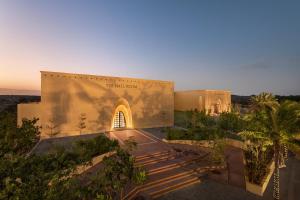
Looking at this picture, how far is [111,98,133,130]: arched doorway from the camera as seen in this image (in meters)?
27.1

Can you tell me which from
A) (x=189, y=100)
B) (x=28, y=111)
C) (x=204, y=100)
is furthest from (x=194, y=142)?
(x=189, y=100)

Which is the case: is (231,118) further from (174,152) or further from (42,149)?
(42,149)

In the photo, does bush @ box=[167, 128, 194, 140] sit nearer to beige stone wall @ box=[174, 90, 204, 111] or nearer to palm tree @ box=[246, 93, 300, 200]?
palm tree @ box=[246, 93, 300, 200]

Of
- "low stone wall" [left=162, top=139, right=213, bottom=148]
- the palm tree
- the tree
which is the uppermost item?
the palm tree

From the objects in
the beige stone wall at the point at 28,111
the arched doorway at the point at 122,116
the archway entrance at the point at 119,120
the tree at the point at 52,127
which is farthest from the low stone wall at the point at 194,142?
the beige stone wall at the point at 28,111

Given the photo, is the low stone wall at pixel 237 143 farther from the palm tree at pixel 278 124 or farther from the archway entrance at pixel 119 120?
the archway entrance at pixel 119 120

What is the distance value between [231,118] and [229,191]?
19583 millimetres

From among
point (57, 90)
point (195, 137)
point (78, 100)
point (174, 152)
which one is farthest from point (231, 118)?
point (57, 90)

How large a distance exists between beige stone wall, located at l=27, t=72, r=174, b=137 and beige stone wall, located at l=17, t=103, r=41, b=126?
1.42ft

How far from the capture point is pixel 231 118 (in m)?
29.3

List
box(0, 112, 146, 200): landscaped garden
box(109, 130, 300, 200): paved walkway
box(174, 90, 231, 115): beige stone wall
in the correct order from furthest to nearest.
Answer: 1. box(174, 90, 231, 115): beige stone wall
2. box(109, 130, 300, 200): paved walkway
3. box(0, 112, 146, 200): landscaped garden

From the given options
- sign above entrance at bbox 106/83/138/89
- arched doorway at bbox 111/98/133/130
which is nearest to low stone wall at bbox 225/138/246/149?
arched doorway at bbox 111/98/133/130

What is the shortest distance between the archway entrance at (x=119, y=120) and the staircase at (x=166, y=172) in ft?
39.9

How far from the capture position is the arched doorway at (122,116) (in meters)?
27.1
